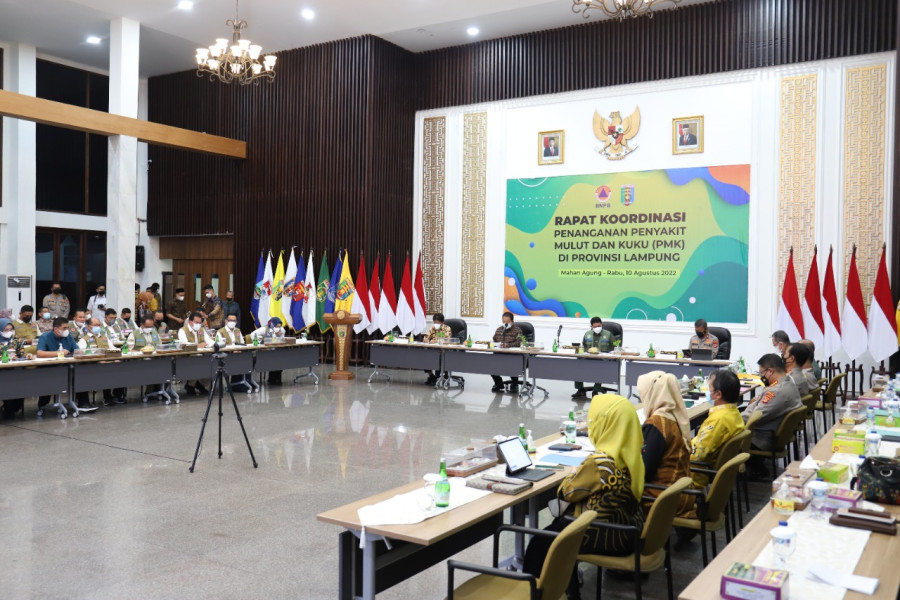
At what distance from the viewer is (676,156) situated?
12.3 metres

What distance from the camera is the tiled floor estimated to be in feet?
13.1

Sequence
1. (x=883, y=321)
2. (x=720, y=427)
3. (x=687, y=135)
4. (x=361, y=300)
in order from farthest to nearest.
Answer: (x=361, y=300)
(x=687, y=135)
(x=883, y=321)
(x=720, y=427)

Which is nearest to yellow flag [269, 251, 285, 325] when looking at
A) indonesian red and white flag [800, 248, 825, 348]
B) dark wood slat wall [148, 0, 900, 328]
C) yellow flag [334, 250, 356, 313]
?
dark wood slat wall [148, 0, 900, 328]

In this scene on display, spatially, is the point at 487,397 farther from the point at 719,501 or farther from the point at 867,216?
the point at 719,501

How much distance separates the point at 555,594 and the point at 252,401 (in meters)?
7.86

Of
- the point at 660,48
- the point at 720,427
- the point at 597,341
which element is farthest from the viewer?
the point at 660,48

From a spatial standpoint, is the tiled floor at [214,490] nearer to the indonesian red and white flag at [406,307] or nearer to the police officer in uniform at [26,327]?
the police officer in uniform at [26,327]

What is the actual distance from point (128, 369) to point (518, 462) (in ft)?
23.1

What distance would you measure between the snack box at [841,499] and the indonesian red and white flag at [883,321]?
796 cm

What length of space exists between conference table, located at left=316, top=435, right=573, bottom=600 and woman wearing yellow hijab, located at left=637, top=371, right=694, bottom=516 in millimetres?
562

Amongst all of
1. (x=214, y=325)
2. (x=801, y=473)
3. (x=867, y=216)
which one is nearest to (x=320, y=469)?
(x=801, y=473)

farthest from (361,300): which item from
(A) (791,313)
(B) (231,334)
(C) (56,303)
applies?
(A) (791,313)

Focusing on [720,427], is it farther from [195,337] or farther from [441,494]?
[195,337]

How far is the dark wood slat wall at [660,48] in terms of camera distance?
434 inches
